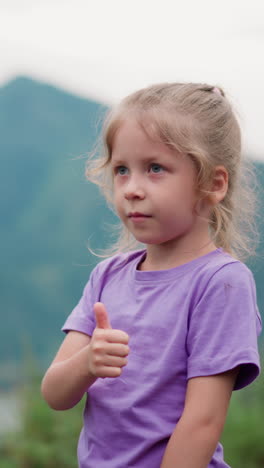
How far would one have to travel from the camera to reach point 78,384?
5.59ft

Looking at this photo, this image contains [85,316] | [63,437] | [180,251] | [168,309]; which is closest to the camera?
[168,309]

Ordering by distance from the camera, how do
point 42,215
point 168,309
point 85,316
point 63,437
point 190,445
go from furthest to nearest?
point 42,215
point 63,437
point 85,316
point 168,309
point 190,445

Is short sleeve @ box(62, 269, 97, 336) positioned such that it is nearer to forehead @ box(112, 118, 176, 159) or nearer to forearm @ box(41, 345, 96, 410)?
forearm @ box(41, 345, 96, 410)

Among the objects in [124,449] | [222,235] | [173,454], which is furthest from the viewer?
[222,235]

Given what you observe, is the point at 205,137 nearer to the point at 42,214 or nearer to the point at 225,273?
the point at 225,273

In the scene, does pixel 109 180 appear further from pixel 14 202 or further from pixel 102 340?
pixel 14 202

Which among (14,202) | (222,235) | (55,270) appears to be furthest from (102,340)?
(14,202)

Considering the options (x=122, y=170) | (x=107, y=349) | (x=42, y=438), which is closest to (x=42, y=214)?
(x=42, y=438)

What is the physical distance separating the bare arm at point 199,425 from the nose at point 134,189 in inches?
17.2

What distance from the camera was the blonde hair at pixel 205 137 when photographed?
168cm

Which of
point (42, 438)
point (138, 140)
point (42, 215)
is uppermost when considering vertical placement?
point (138, 140)

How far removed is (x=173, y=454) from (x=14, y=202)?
2.85 m

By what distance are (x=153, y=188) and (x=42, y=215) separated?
2.56 meters

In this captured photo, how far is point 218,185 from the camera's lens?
1.76 metres
